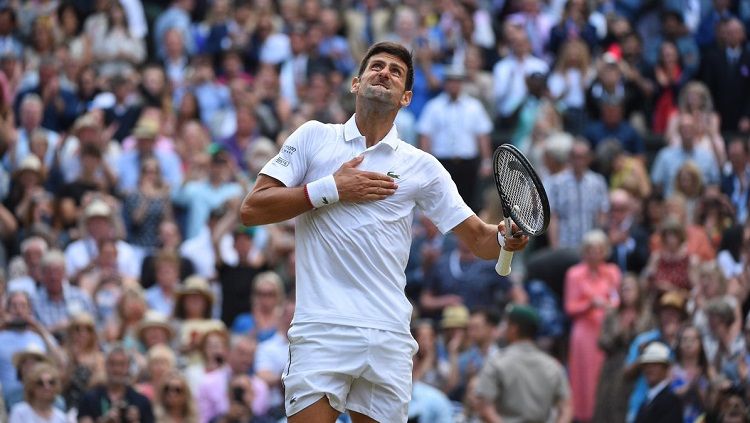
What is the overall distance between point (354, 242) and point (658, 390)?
6.02 m

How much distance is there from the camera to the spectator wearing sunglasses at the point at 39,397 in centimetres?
1312

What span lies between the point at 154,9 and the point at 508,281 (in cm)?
928

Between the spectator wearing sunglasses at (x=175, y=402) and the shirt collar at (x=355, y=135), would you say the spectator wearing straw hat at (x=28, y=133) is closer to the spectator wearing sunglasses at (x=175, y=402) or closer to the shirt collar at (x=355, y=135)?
the spectator wearing sunglasses at (x=175, y=402)

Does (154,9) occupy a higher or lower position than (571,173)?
higher

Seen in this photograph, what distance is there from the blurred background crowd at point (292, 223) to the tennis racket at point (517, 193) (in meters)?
4.89

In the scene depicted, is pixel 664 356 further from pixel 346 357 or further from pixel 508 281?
pixel 346 357

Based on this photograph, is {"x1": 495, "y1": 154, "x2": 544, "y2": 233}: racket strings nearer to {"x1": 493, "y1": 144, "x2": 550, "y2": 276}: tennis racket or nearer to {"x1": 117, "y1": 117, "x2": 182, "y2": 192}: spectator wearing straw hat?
{"x1": 493, "y1": 144, "x2": 550, "y2": 276}: tennis racket

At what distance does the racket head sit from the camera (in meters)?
7.89

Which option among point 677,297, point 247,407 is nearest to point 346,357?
point 247,407

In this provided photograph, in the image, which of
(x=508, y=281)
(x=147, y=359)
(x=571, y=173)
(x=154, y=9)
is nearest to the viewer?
(x=147, y=359)

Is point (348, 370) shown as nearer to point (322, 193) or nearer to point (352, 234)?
point (352, 234)

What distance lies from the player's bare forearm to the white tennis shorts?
0.53 m

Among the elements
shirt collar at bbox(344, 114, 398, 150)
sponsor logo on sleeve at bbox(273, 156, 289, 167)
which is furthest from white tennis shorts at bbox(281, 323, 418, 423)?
shirt collar at bbox(344, 114, 398, 150)

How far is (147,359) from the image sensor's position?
47.8 feet
